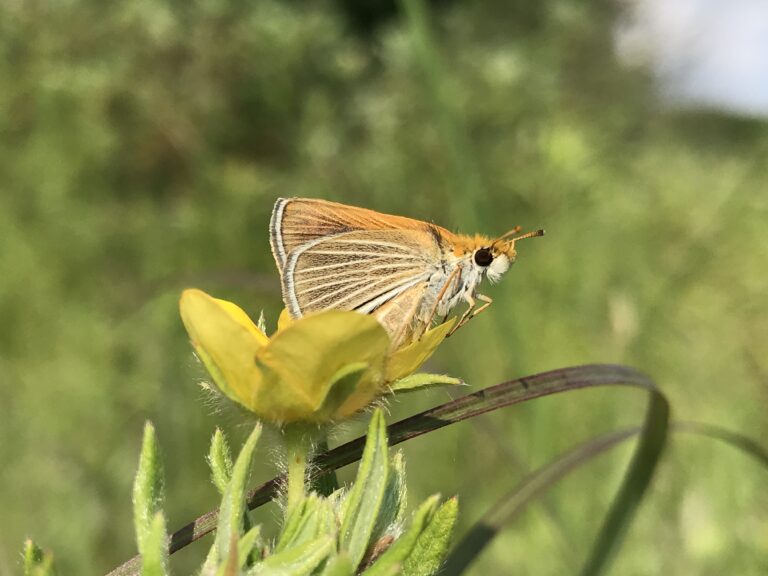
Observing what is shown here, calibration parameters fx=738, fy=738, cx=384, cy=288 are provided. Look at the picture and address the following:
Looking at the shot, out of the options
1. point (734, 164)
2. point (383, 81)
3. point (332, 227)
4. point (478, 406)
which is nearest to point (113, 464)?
point (332, 227)

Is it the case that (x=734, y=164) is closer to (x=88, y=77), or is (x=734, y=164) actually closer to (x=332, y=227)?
(x=88, y=77)

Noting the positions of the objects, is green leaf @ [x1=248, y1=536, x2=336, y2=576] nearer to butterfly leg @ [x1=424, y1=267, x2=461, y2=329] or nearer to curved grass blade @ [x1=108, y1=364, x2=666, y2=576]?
curved grass blade @ [x1=108, y1=364, x2=666, y2=576]

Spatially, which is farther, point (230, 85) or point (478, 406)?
point (230, 85)

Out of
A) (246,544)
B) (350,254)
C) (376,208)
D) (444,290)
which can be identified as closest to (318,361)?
(246,544)

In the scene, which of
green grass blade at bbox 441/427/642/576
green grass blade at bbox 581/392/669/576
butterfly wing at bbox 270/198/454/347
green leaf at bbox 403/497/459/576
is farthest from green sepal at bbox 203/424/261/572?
green grass blade at bbox 581/392/669/576

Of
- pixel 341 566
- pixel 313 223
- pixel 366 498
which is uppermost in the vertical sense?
pixel 313 223

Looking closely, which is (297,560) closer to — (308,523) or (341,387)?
(308,523)

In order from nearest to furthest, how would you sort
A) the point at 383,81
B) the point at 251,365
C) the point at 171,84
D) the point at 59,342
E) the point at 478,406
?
the point at 251,365, the point at 478,406, the point at 59,342, the point at 171,84, the point at 383,81
